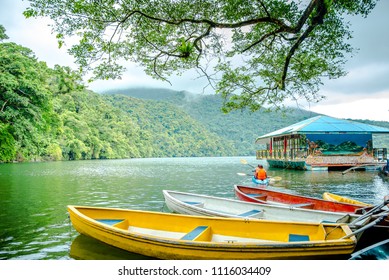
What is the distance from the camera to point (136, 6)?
21.6 feet

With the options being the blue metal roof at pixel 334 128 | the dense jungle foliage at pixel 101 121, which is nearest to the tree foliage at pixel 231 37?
the dense jungle foliage at pixel 101 121

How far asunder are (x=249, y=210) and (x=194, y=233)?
2098mm

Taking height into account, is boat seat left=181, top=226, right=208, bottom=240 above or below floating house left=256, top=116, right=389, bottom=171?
below

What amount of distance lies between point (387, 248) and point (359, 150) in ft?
56.5

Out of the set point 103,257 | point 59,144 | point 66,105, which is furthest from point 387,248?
point 66,105

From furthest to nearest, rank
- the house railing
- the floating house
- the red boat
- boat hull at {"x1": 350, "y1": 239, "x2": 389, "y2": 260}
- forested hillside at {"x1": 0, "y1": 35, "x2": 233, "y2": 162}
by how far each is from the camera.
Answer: forested hillside at {"x1": 0, "y1": 35, "x2": 233, "y2": 162} → the house railing → the floating house → the red boat → boat hull at {"x1": 350, "y1": 239, "x2": 389, "y2": 260}

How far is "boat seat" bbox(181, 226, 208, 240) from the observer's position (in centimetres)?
440

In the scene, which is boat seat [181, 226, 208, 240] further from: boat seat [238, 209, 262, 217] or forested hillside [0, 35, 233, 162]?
forested hillside [0, 35, 233, 162]

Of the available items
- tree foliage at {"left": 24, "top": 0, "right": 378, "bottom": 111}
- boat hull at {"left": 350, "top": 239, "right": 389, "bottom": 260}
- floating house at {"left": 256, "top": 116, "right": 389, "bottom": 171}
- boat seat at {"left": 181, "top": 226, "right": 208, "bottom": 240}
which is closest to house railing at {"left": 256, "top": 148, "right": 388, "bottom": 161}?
floating house at {"left": 256, "top": 116, "right": 389, "bottom": 171}

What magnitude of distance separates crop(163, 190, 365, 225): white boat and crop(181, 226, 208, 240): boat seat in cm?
79

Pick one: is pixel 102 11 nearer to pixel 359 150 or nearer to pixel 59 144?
pixel 359 150

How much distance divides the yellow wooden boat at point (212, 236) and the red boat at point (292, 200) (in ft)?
7.86

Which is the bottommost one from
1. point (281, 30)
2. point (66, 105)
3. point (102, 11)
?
point (281, 30)

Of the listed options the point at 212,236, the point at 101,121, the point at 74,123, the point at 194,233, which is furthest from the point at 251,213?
the point at 101,121
